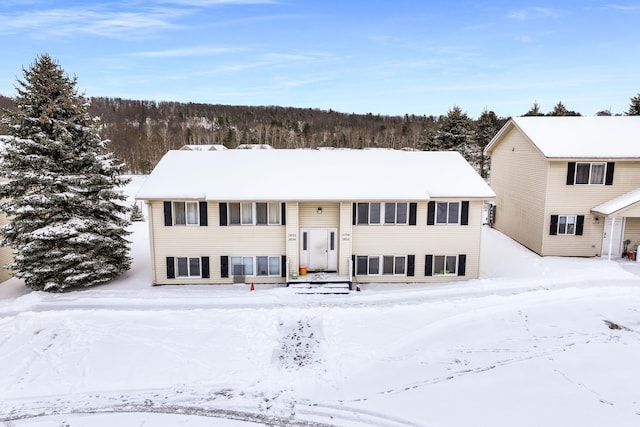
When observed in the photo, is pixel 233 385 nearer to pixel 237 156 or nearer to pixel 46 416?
pixel 46 416

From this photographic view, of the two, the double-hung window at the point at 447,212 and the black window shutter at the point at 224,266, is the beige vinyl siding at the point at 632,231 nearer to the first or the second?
the double-hung window at the point at 447,212

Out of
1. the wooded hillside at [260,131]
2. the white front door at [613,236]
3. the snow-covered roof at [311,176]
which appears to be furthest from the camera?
the wooded hillside at [260,131]

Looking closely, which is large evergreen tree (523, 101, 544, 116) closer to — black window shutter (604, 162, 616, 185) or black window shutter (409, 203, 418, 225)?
black window shutter (604, 162, 616, 185)

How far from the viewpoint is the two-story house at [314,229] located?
58.3 ft

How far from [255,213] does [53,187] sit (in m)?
8.30

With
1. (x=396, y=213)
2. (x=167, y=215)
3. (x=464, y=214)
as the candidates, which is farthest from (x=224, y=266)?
(x=464, y=214)

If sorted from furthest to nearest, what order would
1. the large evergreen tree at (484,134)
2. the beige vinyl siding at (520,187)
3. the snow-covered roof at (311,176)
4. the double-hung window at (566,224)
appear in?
the large evergreen tree at (484,134) → the beige vinyl siding at (520,187) → the double-hung window at (566,224) → the snow-covered roof at (311,176)

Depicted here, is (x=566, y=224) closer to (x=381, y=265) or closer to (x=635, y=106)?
(x=381, y=265)

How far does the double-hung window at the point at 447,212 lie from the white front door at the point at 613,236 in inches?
369

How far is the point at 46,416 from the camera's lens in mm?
9422

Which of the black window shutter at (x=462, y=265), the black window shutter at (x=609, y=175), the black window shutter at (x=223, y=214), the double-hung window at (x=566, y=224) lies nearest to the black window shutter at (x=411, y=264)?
the black window shutter at (x=462, y=265)

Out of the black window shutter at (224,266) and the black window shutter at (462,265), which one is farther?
the black window shutter at (462,265)

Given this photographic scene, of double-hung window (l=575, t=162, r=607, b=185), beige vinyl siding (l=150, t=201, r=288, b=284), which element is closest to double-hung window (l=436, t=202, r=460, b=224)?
beige vinyl siding (l=150, t=201, r=288, b=284)

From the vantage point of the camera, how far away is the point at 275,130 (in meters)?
89.4
